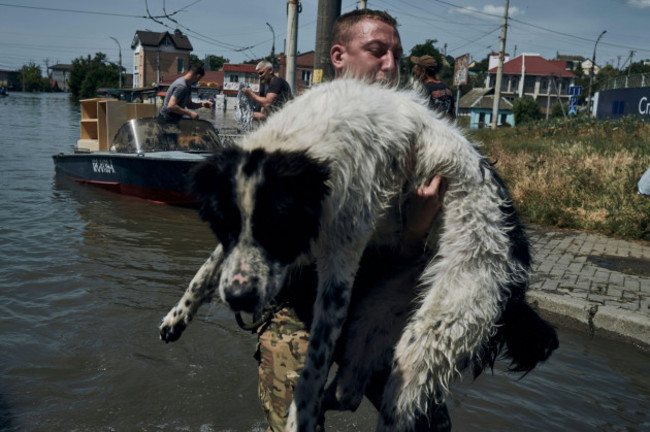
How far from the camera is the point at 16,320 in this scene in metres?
6.21

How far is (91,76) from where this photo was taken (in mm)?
111938

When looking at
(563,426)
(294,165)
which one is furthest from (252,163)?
(563,426)

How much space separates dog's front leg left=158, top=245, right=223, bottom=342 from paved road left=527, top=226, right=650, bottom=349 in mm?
3566

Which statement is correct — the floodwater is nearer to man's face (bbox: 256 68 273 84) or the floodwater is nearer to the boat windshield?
man's face (bbox: 256 68 273 84)

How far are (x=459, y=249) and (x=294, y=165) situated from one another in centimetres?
77

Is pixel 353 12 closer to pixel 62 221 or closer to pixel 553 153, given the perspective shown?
pixel 62 221

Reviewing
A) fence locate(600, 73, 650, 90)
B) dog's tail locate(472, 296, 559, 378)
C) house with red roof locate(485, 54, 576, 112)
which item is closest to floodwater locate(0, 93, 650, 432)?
dog's tail locate(472, 296, 559, 378)

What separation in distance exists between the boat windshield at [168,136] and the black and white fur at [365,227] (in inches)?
453

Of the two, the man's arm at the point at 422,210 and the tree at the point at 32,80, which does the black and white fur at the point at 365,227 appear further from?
the tree at the point at 32,80

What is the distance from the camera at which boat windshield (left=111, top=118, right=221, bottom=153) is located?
13.3 metres

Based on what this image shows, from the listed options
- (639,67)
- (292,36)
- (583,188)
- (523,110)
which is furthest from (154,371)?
(639,67)

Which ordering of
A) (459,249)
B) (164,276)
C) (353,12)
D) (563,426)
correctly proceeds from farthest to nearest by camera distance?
(164,276), (563,426), (353,12), (459,249)

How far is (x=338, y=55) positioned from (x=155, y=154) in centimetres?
1069

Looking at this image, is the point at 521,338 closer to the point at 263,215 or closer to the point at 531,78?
the point at 263,215
